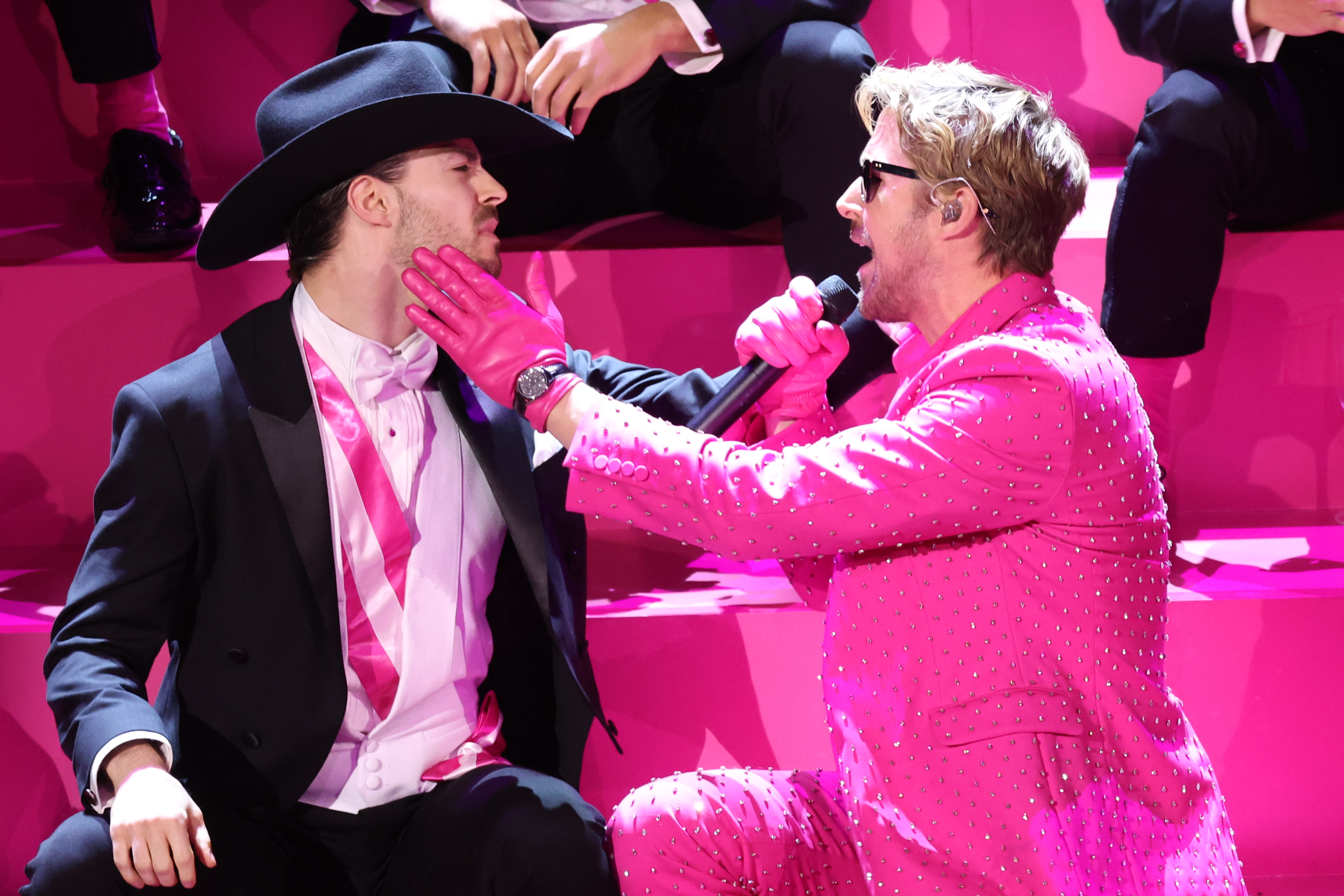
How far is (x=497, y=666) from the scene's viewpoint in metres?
1.64

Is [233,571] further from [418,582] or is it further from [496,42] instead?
[496,42]

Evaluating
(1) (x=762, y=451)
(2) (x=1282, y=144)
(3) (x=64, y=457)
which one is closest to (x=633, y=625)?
(1) (x=762, y=451)

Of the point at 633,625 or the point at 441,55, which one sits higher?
the point at 441,55

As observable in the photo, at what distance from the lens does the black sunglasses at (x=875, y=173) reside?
1423 millimetres

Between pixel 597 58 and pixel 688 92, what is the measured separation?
0.30 metres

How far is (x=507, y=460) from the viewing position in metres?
1.59

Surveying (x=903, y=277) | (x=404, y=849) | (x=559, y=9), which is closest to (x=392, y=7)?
(x=559, y=9)

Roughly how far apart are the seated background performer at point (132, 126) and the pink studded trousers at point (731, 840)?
1425 millimetres

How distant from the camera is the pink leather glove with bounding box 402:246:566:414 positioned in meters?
1.42

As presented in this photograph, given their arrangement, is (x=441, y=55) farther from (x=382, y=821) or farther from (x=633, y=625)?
(x=382, y=821)

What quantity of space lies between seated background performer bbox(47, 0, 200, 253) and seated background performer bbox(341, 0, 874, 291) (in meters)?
0.52

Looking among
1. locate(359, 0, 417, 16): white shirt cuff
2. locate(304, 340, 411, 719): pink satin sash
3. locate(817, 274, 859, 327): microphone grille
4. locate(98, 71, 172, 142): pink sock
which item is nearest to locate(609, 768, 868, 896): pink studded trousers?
locate(304, 340, 411, 719): pink satin sash

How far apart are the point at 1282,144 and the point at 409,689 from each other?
1642 millimetres

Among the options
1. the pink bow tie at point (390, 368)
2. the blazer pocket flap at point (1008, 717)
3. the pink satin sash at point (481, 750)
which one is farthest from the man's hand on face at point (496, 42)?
the blazer pocket flap at point (1008, 717)
